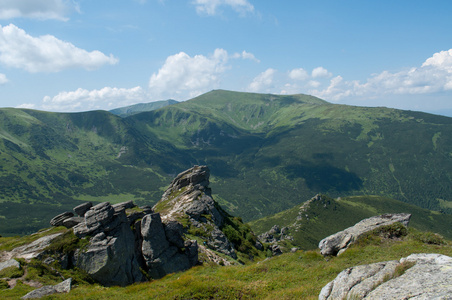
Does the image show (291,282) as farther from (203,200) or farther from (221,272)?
(203,200)

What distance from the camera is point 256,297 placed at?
73.0ft

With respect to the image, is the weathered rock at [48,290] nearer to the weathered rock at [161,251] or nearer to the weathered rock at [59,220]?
the weathered rock at [161,251]

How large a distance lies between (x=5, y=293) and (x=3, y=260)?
11919mm

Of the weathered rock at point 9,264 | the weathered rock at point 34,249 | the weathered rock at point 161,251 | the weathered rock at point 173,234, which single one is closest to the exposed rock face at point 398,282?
the weathered rock at point 161,251

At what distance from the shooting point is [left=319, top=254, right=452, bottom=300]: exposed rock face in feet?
42.5

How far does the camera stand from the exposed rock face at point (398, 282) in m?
13.0

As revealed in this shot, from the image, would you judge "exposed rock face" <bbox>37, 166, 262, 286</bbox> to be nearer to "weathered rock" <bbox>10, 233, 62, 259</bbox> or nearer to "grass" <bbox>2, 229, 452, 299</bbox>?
"weathered rock" <bbox>10, 233, 62, 259</bbox>

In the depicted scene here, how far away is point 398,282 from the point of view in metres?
14.7

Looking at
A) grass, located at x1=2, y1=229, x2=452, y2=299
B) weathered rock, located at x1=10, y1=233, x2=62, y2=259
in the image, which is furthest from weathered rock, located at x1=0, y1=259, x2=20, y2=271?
weathered rock, located at x1=10, y1=233, x2=62, y2=259

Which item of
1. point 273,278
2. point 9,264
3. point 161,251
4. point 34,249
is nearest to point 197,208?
point 161,251

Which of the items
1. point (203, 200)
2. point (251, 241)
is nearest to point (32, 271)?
point (203, 200)

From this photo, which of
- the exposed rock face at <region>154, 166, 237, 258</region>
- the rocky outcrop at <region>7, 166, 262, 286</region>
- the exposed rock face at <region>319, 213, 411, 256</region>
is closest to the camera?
the exposed rock face at <region>319, 213, 411, 256</region>

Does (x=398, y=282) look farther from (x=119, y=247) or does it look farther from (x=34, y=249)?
(x=34, y=249)

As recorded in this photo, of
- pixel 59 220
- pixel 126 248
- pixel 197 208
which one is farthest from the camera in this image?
pixel 197 208
